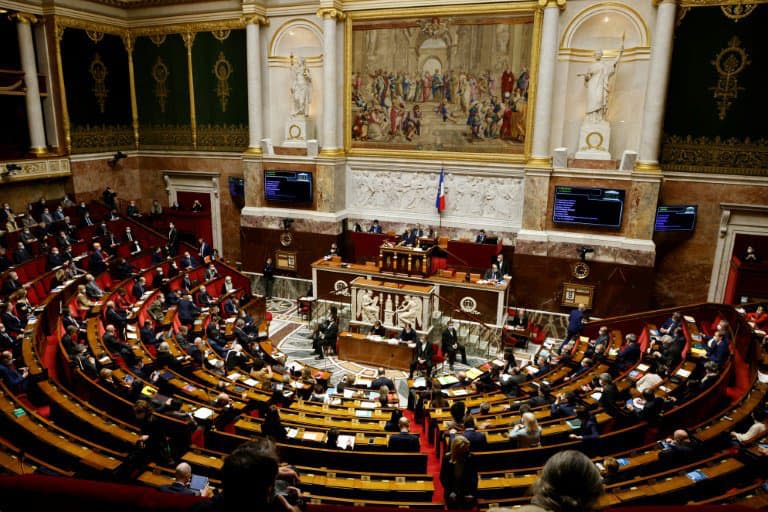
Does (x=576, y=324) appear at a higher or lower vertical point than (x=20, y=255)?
lower

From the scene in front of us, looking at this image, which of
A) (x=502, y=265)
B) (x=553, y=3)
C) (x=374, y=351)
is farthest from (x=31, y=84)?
(x=553, y=3)

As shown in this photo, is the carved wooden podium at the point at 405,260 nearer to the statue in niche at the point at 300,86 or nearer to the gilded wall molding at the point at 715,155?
the statue in niche at the point at 300,86

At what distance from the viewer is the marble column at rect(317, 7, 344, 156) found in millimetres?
18281

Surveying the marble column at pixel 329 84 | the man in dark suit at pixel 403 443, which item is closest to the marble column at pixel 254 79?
the marble column at pixel 329 84

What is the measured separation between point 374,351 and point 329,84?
992 cm

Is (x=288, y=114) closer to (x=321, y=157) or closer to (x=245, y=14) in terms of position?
(x=321, y=157)

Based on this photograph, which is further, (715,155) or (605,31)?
(605,31)

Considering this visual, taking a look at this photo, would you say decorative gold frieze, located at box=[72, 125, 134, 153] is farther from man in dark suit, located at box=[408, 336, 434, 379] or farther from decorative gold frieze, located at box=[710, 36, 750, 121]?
decorative gold frieze, located at box=[710, 36, 750, 121]

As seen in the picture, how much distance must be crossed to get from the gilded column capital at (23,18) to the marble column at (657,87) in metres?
20.0

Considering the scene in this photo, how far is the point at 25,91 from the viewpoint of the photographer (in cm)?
1817

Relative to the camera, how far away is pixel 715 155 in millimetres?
15352

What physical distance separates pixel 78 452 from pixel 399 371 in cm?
840

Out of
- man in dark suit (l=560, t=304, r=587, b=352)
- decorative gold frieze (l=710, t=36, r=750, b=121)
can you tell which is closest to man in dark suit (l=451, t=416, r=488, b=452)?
man in dark suit (l=560, t=304, r=587, b=352)

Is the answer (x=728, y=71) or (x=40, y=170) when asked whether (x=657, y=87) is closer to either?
(x=728, y=71)
